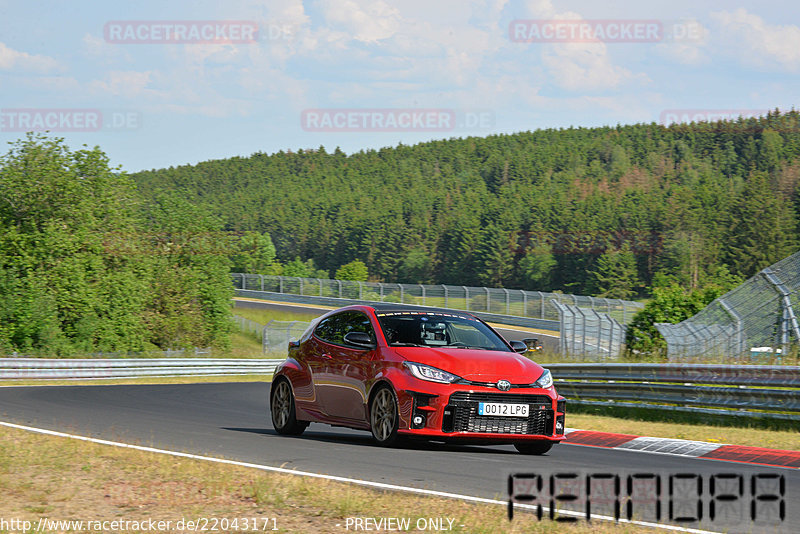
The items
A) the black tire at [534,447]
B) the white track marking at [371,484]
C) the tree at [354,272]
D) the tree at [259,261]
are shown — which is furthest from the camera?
the tree at [259,261]

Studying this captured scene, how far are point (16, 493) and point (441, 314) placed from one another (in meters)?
5.45

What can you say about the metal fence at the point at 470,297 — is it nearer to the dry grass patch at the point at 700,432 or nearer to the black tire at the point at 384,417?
the dry grass patch at the point at 700,432

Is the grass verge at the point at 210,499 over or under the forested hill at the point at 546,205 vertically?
under

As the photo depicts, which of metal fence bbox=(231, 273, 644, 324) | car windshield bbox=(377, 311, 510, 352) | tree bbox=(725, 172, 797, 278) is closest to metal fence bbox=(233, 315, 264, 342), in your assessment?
metal fence bbox=(231, 273, 644, 324)

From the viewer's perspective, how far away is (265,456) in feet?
30.8

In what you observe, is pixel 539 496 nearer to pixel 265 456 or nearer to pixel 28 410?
pixel 265 456

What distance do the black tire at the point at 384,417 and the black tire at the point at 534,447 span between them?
128 cm

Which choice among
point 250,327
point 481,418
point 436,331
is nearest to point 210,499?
point 481,418

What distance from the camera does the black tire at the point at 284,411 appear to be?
38.1ft

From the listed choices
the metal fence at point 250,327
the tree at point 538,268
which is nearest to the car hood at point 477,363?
the metal fence at point 250,327

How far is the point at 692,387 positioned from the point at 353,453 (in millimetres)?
6980

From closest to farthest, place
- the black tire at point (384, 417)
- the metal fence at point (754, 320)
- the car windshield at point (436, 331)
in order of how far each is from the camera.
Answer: the black tire at point (384, 417) → the car windshield at point (436, 331) → the metal fence at point (754, 320)

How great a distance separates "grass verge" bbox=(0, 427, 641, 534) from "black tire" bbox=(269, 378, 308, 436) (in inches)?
124

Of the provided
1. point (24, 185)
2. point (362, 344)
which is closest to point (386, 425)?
point (362, 344)
